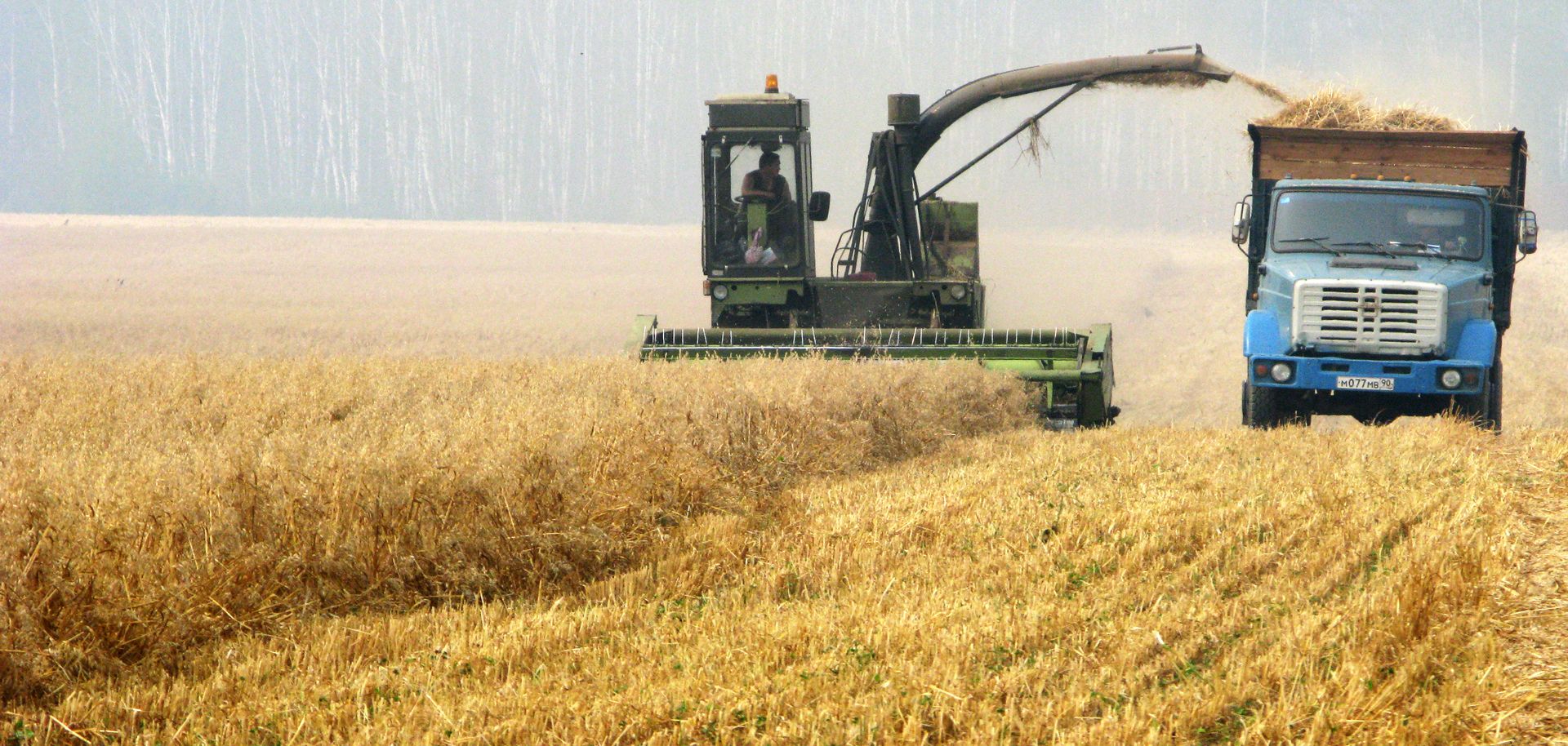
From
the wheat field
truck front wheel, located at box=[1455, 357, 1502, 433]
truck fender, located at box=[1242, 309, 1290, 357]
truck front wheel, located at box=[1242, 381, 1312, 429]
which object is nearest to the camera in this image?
the wheat field

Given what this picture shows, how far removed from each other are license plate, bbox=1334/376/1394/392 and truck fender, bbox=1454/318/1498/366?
0.57 meters

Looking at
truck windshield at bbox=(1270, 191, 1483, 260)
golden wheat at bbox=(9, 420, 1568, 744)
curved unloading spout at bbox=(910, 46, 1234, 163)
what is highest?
curved unloading spout at bbox=(910, 46, 1234, 163)

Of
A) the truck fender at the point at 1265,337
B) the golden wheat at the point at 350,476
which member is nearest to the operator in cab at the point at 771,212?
the golden wheat at the point at 350,476

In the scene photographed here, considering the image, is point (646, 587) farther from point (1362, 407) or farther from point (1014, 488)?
point (1362, 407)

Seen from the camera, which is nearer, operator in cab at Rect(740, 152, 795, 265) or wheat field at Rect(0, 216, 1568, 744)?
wheat field at Rect(0, 216, 1568, 744)

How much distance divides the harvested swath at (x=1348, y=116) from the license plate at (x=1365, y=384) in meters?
2.73

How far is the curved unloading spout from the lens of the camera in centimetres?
1391

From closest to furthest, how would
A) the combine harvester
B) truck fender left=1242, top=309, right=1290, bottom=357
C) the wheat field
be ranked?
1. the wheat field
2. truck fender left=1242, top=309, right=1290, bottom=357
3. the combine harvester

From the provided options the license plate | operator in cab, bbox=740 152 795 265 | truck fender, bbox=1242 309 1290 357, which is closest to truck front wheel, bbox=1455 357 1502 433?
the license plate

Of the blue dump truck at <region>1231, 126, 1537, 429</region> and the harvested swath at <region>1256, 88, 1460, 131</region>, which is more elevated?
the harvested swath at <region>1256, 88, 1460, 131</region>

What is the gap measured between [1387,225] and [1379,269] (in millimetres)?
551

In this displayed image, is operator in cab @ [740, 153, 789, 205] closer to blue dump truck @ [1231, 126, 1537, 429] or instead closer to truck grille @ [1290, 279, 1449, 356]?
blue dump truck @ [1231, 126, 1537, 429]

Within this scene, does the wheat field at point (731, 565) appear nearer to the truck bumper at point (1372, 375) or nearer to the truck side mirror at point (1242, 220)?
the truck bumper at point (1372, 375)

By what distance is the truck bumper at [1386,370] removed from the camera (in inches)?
408
